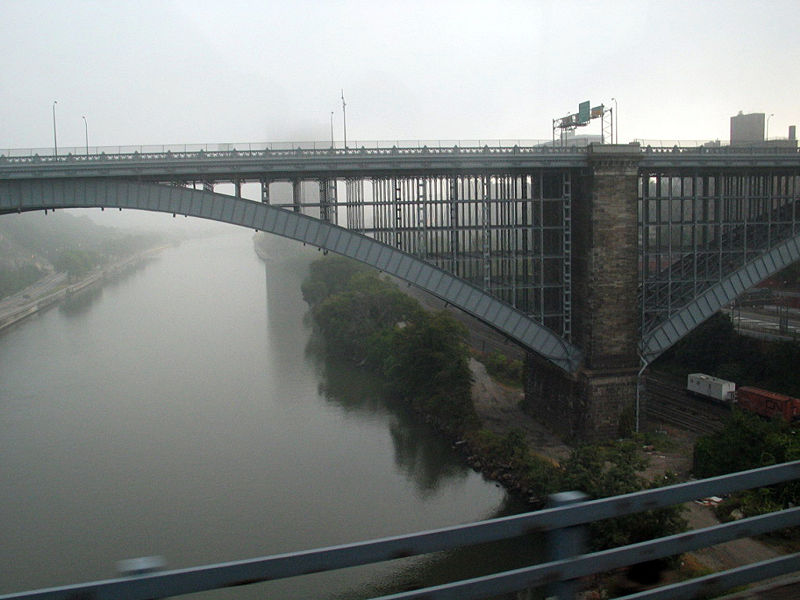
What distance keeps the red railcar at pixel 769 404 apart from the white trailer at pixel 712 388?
59 centimetres

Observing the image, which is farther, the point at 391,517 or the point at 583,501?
the point at 391,517

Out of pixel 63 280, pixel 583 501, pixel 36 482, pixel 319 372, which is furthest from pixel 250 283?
pixel 583 501

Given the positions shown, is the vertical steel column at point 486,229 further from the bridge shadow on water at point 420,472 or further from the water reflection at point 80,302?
the water reflection at point 80,302

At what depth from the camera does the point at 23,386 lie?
2406 cm

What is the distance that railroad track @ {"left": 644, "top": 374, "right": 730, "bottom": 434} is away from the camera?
17.8 meters

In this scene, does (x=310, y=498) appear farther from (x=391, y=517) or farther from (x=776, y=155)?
(x=776, y=155)

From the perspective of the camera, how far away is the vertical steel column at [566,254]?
53.6 ft

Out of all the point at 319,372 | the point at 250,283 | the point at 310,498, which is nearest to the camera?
the point at 310,498

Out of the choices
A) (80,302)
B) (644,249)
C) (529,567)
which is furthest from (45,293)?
(529,567)

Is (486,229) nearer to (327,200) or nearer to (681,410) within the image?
(327,200)

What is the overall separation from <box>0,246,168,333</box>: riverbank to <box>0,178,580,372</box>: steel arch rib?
26071 mm

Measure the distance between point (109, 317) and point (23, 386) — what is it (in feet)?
53.6

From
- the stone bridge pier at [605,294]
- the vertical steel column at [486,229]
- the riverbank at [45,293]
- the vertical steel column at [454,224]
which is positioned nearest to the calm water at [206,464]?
the stone bridge pier at [605,294]

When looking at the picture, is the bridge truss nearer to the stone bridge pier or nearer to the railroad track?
the stone bridge pier
